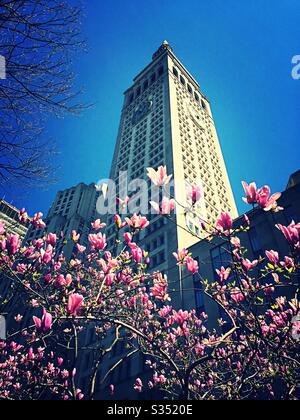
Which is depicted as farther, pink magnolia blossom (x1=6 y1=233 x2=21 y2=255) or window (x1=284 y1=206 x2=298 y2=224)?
window (x1=284 y1=206 x2=298 y2=224)

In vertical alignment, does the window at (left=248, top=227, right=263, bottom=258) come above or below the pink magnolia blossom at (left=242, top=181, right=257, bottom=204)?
above

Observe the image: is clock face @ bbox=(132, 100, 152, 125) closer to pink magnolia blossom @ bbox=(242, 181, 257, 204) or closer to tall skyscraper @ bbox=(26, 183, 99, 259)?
tall skyscraper @ bbox=(26, 183, 99, 259)

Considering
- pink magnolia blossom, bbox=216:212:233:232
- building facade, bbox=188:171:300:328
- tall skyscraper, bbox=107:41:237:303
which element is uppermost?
tall skyscraper, bbox=107:41:237:303

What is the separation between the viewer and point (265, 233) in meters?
22.6

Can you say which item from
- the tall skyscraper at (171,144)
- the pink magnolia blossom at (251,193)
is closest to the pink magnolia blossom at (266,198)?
the pink magnolia blossom at (251,193)

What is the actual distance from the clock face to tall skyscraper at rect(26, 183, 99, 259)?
23.9 meters

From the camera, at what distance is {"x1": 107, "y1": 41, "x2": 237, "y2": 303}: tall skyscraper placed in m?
32.8

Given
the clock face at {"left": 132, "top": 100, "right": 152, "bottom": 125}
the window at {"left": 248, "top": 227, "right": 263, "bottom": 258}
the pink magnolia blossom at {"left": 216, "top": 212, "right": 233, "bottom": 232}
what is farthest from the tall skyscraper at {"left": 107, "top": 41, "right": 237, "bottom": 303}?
the pink magnolia blossom at {"left": 216, "top": 212, "right": 233, "bottom": 232}

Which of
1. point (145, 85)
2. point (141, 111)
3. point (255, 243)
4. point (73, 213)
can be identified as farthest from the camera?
point (145, 85)

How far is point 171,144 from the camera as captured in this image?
41500 mm

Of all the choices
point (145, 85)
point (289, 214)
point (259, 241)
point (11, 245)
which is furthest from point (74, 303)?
point (145, 85)

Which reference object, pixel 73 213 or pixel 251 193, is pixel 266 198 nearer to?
pixel 251 193

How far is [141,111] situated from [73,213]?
30980 mm

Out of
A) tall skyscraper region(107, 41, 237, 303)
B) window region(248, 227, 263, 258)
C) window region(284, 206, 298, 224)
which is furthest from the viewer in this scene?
tall skyscraper region(107, 41, 237, 303)
